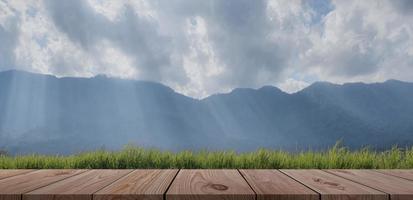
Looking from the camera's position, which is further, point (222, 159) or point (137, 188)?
point (222, 159)

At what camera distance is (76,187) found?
1.86 meters

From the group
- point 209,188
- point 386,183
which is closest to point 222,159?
point 386,183

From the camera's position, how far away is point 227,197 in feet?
5.45

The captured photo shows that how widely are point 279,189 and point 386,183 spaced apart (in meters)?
0.61

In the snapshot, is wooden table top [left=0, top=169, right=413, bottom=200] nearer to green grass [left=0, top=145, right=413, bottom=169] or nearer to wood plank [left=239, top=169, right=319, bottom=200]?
wood plank [left=239, top=169, right=319, bottom=200]

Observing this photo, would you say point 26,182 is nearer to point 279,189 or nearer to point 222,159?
point 279,189

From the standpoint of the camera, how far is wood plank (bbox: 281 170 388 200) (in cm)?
167

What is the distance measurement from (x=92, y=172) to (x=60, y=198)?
84cm

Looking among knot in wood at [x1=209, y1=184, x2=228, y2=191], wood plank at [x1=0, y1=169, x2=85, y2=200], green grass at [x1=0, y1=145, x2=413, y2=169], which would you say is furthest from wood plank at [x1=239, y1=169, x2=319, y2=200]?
green grass at [x1=0, y1=145, x2=413, y2=169]

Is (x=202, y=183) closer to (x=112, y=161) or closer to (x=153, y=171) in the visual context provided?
(x=153, y=171)

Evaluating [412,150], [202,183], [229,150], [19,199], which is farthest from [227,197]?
[412,150]

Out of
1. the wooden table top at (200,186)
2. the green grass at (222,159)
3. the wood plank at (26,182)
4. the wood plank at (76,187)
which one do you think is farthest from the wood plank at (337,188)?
the green grass at (222,159)

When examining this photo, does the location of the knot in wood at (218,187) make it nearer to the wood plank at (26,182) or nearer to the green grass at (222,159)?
the wood plank at (26,182)

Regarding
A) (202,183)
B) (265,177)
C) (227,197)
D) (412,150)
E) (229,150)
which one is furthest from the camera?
(412,150)
